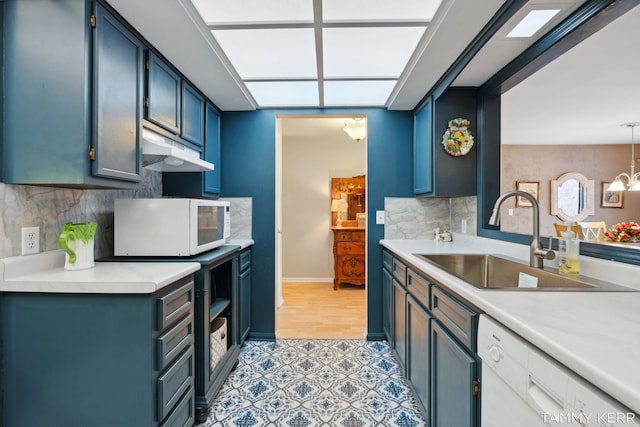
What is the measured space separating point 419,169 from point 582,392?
2.25 m

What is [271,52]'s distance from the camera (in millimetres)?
1894

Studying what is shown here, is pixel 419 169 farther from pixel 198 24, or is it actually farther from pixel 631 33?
pixel 198 24

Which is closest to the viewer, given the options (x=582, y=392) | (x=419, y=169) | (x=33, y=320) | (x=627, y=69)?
(x=582, y=392)

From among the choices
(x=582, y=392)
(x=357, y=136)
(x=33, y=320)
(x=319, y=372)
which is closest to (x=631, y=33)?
(x=357, y=136)

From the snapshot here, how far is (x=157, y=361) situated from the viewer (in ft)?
4.10

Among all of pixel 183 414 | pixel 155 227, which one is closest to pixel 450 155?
pixel 155 227

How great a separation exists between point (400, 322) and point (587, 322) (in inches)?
58.0

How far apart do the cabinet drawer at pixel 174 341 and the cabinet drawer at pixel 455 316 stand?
3.91 feet

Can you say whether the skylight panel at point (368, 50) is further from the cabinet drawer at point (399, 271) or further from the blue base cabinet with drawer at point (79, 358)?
the blue base cabinet with drawer at point (79, 358)

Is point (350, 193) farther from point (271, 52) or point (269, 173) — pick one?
point (271, 52)

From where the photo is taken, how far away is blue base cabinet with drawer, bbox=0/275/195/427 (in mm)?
1201

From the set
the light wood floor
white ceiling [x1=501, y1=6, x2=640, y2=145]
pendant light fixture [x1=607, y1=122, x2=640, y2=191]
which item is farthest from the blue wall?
pendant light fixture [x1=607, y1=122, x2=640, y2=191]

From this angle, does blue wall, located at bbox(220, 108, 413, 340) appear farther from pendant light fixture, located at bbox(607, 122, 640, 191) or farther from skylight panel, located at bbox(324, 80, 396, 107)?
pendant light fixture, located at bbox(607, 122, 640, 191)

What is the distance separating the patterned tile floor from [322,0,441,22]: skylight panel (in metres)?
2.16
